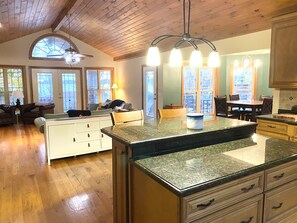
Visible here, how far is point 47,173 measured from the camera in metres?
3.78

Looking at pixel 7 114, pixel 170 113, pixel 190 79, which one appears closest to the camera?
pixel 170 113

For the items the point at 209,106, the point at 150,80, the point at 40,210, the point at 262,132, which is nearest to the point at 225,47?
the point at 262,132

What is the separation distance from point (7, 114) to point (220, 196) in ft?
25.9

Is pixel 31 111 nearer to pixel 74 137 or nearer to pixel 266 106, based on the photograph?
pixel 74 137

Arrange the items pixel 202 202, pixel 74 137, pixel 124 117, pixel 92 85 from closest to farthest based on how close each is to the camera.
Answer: pixel 202 202 → pixel 124 117 → pixel 74 137 → pixel 92 85

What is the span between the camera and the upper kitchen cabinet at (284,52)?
3.31 m

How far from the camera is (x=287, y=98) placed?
376cm

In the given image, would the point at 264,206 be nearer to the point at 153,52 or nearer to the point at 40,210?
the point at 153,52

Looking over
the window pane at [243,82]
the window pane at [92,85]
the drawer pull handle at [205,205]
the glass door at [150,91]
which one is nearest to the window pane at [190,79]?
the glass door at [150,91]

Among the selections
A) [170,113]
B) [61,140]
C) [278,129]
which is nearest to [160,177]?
[170,113]

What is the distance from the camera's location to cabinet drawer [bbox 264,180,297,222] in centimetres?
168

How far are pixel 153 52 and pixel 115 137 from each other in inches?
31.7

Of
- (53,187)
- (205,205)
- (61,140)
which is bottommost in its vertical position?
(53,187)

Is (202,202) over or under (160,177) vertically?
under
